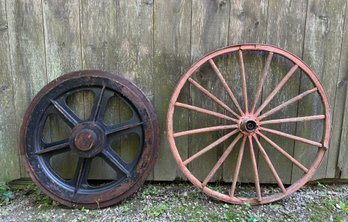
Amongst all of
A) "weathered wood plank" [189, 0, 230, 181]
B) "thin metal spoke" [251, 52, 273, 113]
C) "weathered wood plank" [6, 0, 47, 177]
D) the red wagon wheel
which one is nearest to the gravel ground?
the red wagon wheel

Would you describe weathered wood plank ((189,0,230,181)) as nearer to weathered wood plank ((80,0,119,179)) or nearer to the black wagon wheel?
the black wagon wheel

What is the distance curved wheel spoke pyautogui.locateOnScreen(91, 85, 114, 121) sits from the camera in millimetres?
2196

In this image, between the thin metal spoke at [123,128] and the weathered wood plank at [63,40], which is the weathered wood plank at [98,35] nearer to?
the weathered wood plank at [63,40]

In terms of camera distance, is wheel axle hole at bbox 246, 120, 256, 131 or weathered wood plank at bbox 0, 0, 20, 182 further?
weathered wood plank at bbox 0, 0, 20, 182

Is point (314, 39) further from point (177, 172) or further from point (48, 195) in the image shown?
point (48, 195)

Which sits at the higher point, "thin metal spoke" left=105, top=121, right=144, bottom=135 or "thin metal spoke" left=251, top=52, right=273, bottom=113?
"thin metal spoke" left=251, top=52, right=273, bottom=113

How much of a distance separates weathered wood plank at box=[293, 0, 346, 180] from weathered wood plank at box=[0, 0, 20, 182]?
1939mm

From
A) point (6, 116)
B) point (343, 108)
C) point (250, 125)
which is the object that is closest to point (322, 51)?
point (343, 108)

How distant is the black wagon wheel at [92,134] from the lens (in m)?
2.18

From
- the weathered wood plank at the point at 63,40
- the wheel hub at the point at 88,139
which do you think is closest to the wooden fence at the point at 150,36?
the weathered wood plank at the point at 63,40

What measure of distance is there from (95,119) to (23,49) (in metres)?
0.66

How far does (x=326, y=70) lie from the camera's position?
2.28m

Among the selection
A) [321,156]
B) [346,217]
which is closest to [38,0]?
[321,156]

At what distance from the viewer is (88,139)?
2.14 metres
